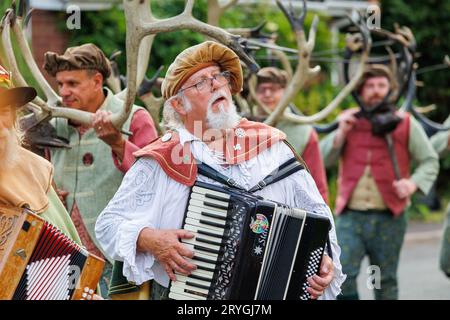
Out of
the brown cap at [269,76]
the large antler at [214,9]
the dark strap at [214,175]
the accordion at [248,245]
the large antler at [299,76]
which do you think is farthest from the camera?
the brown cap at [269,76]

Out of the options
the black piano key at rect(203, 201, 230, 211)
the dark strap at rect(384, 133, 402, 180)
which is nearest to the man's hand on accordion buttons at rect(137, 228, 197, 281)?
the black piano key at rect(203, 201, 230, 211)

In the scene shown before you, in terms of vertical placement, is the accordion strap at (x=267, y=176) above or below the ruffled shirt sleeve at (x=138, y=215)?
above

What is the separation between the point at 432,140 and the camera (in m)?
8.70

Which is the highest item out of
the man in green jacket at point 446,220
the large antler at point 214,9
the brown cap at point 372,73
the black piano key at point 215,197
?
the large antler at point 214,9

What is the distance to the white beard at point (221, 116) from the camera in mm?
4332

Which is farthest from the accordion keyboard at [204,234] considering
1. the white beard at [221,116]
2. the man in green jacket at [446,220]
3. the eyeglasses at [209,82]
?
the man in green jacket at [446,220]

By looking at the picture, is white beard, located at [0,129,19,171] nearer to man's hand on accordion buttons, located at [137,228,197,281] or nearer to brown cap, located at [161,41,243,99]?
man's hand on accordion buttons, located at [137,228,197,281]

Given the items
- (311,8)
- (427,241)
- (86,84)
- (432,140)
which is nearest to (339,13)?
(311,8)

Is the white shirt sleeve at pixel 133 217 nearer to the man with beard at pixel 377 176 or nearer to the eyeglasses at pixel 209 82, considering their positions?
the eyeglasses at pixel 209 82

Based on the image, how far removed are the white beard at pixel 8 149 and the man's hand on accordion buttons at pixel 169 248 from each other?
0.61m

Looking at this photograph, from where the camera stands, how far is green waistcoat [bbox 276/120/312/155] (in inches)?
293

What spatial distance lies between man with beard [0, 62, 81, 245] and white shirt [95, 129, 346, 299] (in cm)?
28

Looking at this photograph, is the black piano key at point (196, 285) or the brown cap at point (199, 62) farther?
the brown cap at point (199, 62)

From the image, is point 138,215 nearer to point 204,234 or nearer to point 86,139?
point 204,234
